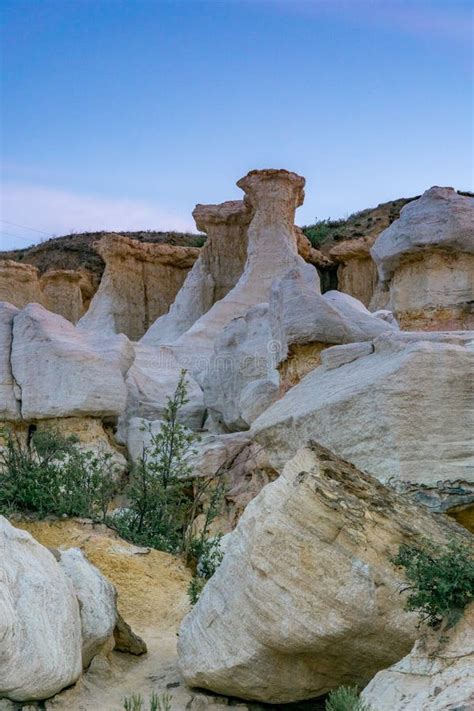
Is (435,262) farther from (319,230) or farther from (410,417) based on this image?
(319,230)

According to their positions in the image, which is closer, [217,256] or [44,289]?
[217,256]

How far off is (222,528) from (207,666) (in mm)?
4856

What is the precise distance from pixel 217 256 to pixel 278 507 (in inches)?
656

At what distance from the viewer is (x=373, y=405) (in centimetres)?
643

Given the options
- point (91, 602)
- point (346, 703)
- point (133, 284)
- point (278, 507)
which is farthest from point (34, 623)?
point (133, 284)

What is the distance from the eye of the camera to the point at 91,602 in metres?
5.11

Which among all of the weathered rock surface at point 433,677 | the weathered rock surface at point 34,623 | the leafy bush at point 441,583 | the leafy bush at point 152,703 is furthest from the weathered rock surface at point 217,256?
the weathered rock surface at point 433,677

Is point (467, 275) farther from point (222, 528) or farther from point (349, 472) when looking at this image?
point (349, 472)

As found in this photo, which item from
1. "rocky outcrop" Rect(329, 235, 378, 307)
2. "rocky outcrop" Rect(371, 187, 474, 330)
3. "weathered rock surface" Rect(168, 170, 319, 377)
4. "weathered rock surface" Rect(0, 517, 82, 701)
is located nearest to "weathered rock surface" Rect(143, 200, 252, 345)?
"weathered rock surface" Rect(168, 170, 319, 377)

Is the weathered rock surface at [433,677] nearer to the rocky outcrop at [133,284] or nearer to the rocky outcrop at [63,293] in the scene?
the rocky outcrop at [133,284]

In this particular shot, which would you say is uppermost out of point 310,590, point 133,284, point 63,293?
point 133,284

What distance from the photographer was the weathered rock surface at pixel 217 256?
20.0 m

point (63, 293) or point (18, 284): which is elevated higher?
point (18, 284)

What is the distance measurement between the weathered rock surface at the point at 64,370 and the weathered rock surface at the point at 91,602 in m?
6.62
